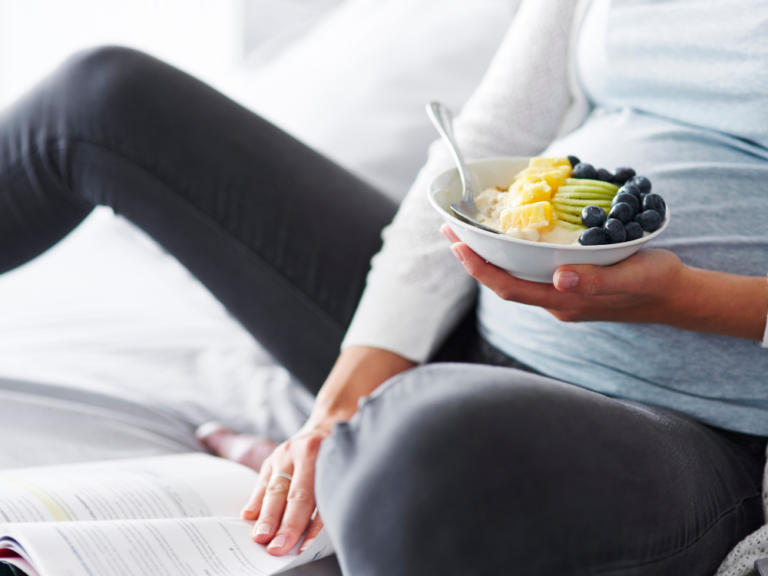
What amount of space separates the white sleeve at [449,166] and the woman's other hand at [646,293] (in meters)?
0.21

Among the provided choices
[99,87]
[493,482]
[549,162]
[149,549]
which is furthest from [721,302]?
[99,87]

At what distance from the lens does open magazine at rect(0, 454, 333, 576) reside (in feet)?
1.48

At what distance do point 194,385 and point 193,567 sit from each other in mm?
440

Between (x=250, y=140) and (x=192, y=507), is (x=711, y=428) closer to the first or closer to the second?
(x=192, y=507)

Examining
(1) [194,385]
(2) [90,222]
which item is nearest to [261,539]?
(1) [194,385]

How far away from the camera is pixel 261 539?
0.54 meters

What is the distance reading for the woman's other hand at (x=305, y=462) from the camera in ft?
1.81

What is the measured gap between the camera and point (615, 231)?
1.42 ft

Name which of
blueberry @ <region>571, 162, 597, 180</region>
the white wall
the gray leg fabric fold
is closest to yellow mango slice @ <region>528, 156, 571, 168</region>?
blueberry @ <region>571, 162, 597, 180</region>

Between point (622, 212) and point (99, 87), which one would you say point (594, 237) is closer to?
point (622, 212)

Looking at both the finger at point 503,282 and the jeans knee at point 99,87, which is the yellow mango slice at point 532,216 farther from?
the jeans knee at point 99,87

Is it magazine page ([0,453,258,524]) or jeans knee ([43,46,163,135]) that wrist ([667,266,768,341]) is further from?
jeans knee ([43,46,163,135])

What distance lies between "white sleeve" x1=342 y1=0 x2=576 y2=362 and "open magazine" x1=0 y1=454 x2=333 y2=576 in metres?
0.25

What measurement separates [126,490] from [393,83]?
99 cm
